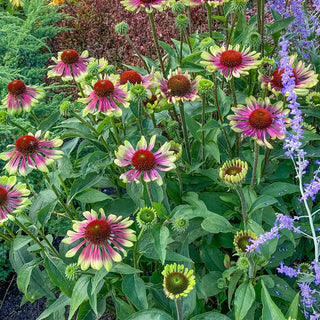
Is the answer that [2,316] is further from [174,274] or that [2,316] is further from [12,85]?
[174,274]

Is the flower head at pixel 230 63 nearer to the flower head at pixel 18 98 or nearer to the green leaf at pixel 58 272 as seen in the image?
the flower head at pixel 18 98

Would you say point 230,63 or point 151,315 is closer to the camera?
point 151,315

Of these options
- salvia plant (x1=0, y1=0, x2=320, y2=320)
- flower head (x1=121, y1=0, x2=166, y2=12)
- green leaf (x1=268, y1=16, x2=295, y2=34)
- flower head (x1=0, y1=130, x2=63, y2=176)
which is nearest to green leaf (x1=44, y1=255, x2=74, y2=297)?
salvia plant (x1=0, y1=0, x2=320, y2=320)

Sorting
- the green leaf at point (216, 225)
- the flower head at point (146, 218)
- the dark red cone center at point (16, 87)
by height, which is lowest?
the green leaf at point (216, 225)

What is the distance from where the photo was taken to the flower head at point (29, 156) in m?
1.21

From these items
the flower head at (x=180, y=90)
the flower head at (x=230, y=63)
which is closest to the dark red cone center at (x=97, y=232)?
the flower head at (x=180, y=90)

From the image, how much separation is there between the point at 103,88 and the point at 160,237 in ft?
1.60

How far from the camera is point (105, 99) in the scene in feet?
4.24

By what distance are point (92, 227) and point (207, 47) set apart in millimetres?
746

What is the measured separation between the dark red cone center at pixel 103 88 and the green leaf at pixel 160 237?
1.43 ft

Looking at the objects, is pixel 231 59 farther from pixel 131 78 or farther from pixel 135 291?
pixel 135 291

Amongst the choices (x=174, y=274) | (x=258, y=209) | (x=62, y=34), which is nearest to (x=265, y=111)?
(x=258, y=209)

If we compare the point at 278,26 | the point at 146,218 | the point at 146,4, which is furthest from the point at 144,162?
the point at 278,26

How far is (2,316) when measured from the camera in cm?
200
